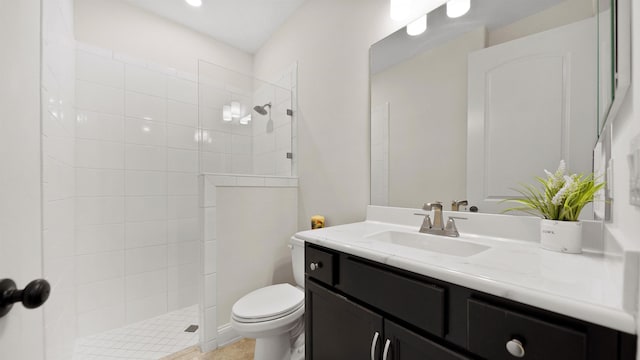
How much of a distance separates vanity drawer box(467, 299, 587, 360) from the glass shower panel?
1.69 m

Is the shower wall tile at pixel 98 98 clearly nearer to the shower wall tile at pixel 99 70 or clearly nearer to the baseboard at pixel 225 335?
the shower wall tile at pixel 99 70

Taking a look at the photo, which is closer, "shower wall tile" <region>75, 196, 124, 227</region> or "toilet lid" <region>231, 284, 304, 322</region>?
"toilet lid" <region>231, 284, 304, 322</region>

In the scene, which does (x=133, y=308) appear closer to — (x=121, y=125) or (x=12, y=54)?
(x=121, y=125)

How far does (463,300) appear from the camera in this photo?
2.06 feet

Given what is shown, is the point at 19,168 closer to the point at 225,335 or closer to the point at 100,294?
the point at 225,335

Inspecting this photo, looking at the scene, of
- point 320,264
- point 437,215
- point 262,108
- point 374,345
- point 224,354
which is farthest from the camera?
point 262,108

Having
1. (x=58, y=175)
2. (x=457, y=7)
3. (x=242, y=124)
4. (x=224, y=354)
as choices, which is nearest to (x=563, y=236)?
(x=457, y=7)

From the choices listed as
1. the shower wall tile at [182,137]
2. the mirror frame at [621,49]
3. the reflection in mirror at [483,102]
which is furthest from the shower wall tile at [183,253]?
the mirror frame at [621,49]

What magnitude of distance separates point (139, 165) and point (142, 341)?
134 cm

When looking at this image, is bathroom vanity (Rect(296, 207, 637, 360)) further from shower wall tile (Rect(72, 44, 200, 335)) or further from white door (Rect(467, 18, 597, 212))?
shower wall tile (Rect(72, 44, 200, 335))

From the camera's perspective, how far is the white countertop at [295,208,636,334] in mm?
455

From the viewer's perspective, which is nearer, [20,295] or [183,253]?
[20,295]

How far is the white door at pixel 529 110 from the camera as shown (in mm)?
873

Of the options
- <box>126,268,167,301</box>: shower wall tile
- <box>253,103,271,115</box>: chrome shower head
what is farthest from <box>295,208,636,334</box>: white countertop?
<box>126,268,167,301</box>: shower wall tile
